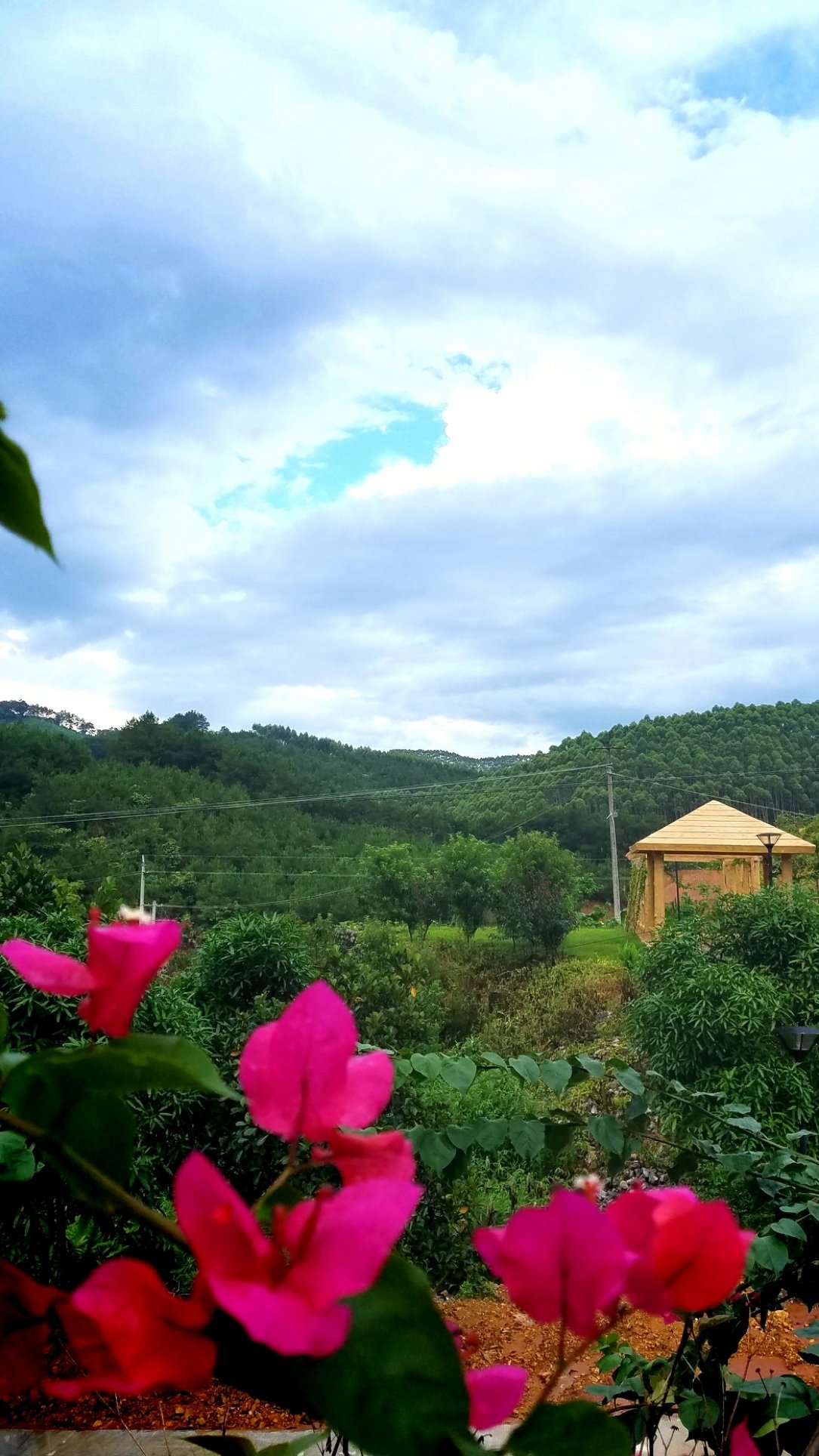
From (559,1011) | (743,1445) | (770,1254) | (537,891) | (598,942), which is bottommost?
(559,1011)

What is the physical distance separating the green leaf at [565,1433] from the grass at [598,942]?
238 inches

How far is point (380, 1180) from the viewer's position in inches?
2.9

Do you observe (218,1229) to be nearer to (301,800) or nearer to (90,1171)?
(90,1171)

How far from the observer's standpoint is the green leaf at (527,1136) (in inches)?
20.6

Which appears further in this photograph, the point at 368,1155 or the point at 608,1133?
the point at 608,1133

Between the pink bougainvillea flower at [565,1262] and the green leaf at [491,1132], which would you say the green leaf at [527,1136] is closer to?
the green leaf at [491,1132]

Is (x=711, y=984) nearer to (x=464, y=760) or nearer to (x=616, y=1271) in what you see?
(x=616, y=1271)

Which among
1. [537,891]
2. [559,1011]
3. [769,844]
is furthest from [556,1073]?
[537,891]

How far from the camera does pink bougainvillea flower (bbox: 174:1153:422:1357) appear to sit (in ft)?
0.22

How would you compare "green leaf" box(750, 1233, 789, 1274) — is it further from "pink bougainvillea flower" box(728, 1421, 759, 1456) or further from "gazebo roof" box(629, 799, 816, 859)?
"gazebo roof" box(629, 799, 816, 859)

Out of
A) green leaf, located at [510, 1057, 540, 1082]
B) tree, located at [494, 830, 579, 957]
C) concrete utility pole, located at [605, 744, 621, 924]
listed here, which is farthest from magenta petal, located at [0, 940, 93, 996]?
→ concrete utility pole, located at [605, 744, 621, 924]

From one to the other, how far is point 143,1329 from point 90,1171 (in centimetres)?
2

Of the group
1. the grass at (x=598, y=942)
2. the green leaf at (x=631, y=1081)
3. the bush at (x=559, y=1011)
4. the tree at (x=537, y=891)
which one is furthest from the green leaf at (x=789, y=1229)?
the tree at (x=537, y=891)

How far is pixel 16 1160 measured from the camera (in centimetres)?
18
